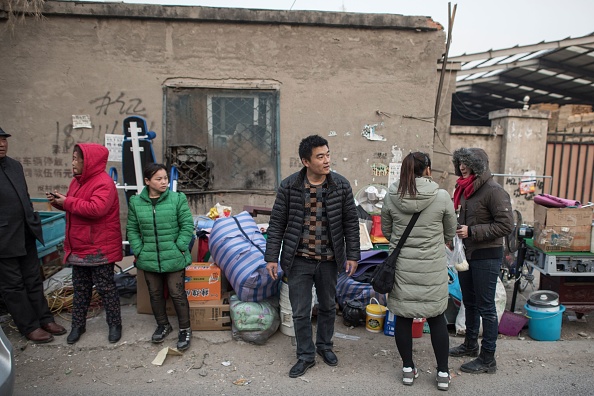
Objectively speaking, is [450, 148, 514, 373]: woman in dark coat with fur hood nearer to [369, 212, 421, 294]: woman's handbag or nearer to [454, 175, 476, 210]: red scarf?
[454, 175, 476, 210]: red scarf

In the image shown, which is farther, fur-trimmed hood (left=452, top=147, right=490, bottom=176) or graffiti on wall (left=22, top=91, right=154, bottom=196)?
graffiti on wall (left=22, top=91, right=154, bottom=196)

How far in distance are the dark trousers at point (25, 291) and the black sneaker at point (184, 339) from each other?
136 centimetres

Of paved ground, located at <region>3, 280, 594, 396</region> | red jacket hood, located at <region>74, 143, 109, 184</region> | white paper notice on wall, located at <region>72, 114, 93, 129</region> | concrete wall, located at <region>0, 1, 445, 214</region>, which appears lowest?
paved ground, located at <region>3, 280, 594, 396</region>

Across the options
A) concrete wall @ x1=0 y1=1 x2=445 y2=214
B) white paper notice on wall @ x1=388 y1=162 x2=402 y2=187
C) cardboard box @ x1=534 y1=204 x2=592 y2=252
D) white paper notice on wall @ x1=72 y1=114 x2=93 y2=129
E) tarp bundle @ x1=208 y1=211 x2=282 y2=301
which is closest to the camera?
tarp bundle @ x1=208 y1=211 x2=282 y2=301

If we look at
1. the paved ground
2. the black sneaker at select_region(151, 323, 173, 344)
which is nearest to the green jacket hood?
the paved ground

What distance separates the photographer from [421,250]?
3.29 meters

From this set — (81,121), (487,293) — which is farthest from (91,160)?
(487,293)

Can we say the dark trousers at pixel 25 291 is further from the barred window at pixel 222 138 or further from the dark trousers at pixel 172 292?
the barred window at pixel 222 138

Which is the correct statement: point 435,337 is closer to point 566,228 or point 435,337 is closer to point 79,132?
point 566,228

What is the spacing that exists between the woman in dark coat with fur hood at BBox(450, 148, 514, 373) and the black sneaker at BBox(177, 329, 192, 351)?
2462 millimetres

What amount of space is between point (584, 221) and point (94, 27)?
276 inches

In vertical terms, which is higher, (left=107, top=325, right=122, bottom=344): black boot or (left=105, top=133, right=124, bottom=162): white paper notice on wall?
(left=105, top=133, right=124, bottom=162): white paper notice on wall

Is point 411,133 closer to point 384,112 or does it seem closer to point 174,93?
point 384,112

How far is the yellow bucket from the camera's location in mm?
4480
